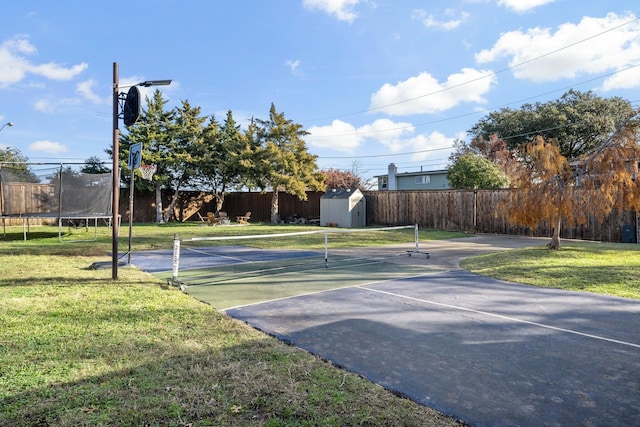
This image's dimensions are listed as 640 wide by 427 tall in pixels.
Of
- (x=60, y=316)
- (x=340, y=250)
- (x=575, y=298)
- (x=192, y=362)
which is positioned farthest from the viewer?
(x=340, y=250)

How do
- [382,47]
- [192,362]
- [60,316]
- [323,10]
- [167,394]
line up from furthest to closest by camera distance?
[382,47] → [323,10] → [60,316] → [192,362] → [167,394]

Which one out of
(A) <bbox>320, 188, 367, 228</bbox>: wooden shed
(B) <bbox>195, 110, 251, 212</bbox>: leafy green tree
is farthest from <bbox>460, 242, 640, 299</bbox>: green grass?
(B) <bbox>195, 110, 251, 212</bbox>: leafy green tree

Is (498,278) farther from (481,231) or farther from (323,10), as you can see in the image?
(323,10)

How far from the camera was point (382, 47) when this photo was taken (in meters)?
21.1

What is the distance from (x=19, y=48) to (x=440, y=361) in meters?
17.5

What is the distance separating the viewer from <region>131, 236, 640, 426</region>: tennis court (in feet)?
8.89

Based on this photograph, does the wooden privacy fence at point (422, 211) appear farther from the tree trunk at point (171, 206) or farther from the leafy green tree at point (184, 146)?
the leafy green tree at point (184, 146)

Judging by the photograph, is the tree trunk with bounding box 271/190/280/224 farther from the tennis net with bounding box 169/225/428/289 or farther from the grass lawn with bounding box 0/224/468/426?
the grass lawn with bounding box 0/224/468/426

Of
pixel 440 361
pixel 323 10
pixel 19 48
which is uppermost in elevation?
pixel 323 10

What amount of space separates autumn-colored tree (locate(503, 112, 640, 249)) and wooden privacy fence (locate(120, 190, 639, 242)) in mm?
1804

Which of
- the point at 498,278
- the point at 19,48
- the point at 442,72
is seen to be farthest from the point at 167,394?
the point at 442,72

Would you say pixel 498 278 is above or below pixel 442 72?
below

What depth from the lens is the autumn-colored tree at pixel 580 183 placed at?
965 cm

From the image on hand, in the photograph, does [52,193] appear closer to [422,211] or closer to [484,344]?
[484,344]
